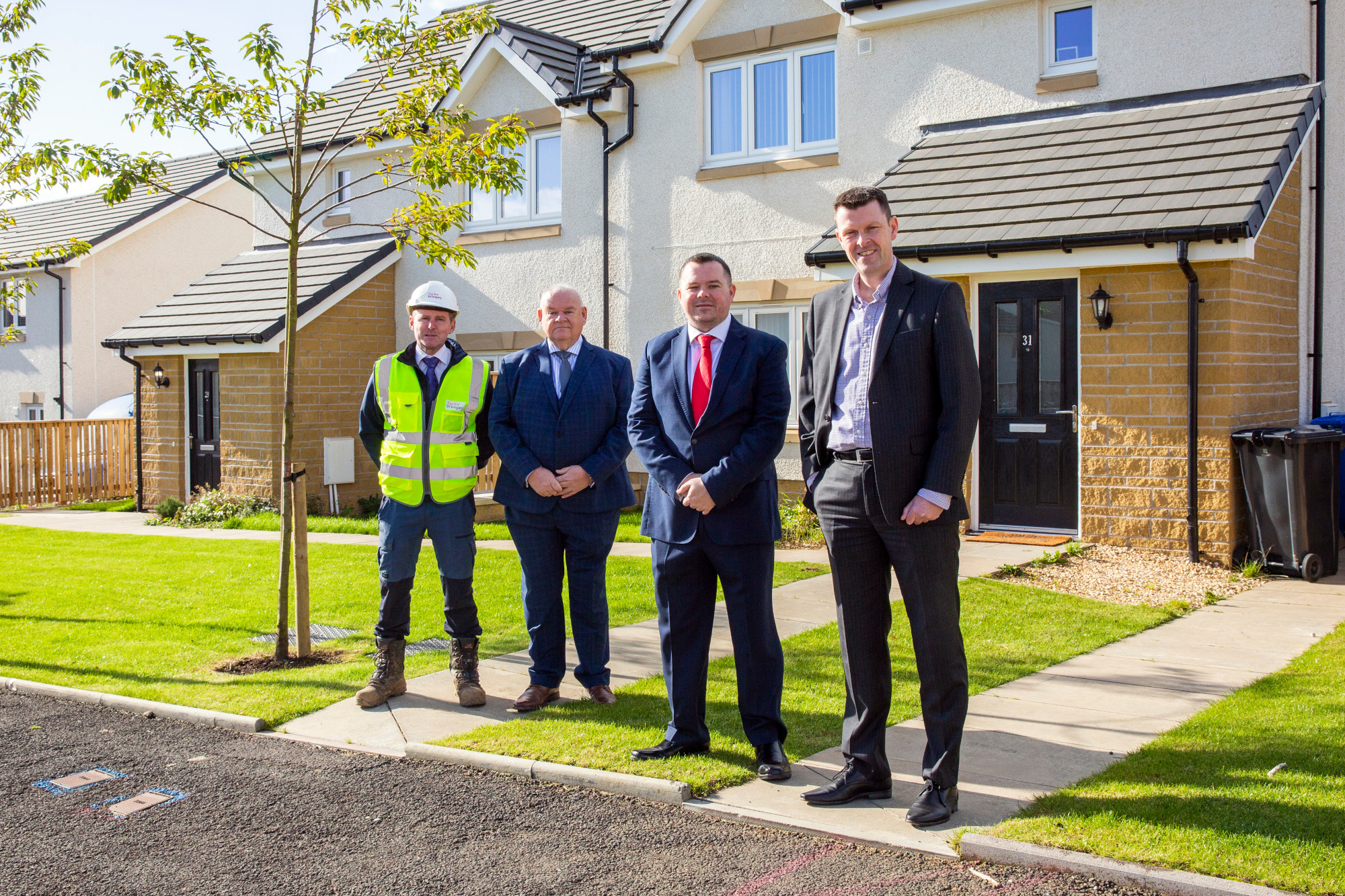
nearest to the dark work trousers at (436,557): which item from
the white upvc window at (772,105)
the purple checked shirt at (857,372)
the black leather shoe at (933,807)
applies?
the purple checked shirt at (857,372)

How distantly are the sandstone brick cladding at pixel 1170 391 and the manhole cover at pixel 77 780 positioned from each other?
8.45 meters

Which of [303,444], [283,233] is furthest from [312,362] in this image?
[283,233]

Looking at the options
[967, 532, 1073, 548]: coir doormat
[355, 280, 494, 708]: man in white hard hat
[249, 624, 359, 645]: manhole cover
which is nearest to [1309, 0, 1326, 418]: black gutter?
[967, 532, 1073, 548]: coir doormat

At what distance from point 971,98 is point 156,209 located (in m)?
19.4

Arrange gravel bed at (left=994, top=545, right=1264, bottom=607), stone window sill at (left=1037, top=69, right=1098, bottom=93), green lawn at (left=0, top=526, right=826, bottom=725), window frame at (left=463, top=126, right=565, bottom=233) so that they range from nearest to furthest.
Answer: green lawn at (left=0, top=526, right=826, bottom=725) → gravel bed at (left=994, top=545, right=1264, bottom=607) → stone window sill at (left=1037, top=69, right=1098, bottom=93) → window frame at (left=463, top=126, right=565, bottom=233)

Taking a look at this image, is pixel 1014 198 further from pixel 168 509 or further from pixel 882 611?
pixel 168 509

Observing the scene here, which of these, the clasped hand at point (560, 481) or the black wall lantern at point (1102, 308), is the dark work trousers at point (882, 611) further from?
the black wall lantern at point (1102, 308)

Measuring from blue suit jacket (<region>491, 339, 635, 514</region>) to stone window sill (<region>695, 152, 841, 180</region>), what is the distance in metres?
8.43

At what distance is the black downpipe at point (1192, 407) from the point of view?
10016 mm

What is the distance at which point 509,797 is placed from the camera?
493 centimetres

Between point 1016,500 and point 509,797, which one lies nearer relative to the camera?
point 509,797

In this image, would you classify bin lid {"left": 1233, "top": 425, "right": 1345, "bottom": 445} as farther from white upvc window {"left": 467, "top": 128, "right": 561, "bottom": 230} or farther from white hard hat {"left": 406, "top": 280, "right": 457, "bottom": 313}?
white upvc window {"left": 467, "top": 128, "right": 561, "bottom": 230}

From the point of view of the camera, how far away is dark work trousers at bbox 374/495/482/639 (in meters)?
6.38

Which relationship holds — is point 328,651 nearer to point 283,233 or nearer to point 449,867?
point 449,867
